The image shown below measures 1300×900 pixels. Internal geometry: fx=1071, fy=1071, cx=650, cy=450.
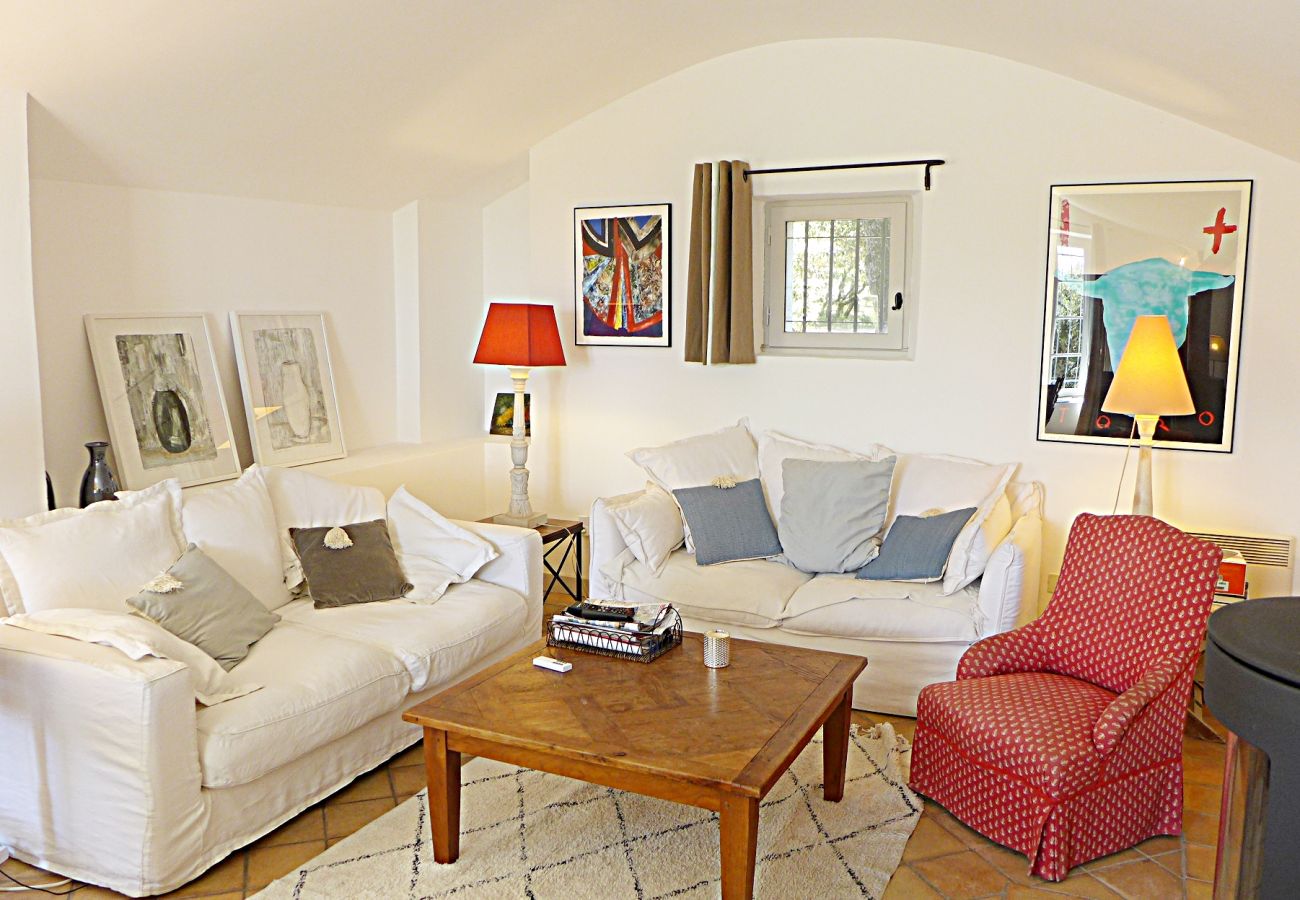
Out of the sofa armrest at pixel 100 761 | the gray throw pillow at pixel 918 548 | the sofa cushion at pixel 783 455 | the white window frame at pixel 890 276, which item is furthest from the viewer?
the white window frame at pixel 890 276

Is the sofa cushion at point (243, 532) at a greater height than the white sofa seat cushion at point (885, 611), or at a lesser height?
greater

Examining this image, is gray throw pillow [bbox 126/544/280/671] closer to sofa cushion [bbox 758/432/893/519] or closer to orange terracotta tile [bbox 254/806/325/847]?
orange terracotta tile [bbox 254/806/325/847]

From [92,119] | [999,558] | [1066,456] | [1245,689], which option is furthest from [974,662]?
[92,119]

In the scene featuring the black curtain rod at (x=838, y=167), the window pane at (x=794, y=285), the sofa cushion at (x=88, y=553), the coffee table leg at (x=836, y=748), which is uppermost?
the black curtain rod at (x=838, y=167)

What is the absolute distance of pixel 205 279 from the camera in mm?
4262

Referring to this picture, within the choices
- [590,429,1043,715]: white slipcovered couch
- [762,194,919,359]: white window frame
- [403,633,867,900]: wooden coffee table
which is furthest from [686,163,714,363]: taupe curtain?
[403,633,867,900]: wooden coffee table

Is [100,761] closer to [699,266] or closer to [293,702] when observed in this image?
[293,702]

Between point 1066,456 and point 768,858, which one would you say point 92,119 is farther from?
point 1066,456

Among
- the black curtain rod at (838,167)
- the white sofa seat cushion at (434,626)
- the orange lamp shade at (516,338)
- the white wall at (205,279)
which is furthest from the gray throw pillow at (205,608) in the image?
the black curtain rod at (838,167)

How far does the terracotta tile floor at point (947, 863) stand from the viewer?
2707 millimetres

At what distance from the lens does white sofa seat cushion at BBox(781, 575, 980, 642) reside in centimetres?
375

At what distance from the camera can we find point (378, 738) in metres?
3.30

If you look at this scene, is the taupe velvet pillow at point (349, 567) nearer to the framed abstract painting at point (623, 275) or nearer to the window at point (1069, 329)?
the framed abstract painting at point (623, 275)

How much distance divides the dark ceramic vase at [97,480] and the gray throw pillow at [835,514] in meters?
2.45
